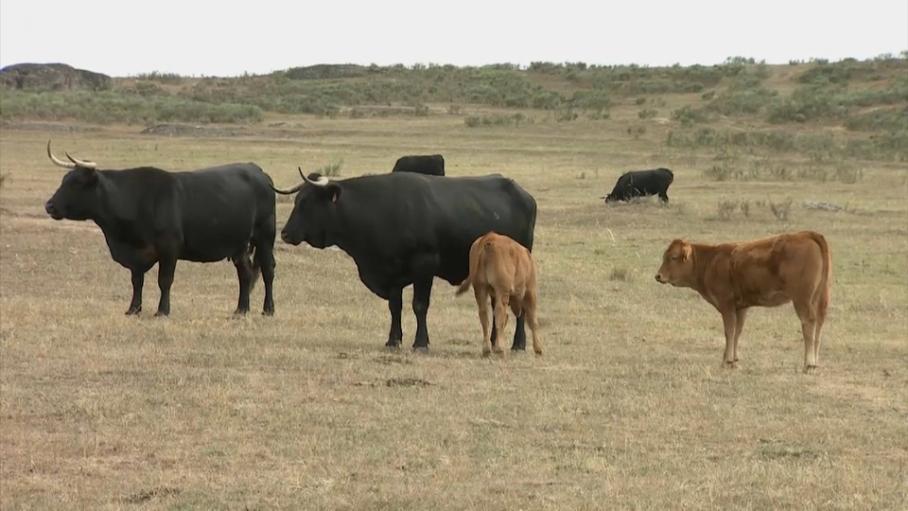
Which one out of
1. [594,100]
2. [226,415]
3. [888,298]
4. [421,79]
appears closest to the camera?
[226,415]

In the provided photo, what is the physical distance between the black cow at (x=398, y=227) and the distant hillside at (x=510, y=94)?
112 ft

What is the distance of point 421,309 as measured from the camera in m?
12.3

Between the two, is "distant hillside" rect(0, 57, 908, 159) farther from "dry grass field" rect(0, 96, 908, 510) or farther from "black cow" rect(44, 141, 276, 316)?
"black cow" rect(44, 141, 276, 316)

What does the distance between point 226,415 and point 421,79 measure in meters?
80.5

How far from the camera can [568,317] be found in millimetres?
15125

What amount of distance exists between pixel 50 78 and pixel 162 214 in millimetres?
71721

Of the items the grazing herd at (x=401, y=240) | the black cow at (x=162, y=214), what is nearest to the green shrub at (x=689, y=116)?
the black cow at (x=162, y=214)

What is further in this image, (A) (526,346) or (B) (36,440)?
(A) (526,346)

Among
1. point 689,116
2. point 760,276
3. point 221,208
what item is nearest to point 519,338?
point 760,276

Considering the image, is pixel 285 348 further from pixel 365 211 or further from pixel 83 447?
pixel 83 447

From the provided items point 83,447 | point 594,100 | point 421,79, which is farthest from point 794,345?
point 421,79

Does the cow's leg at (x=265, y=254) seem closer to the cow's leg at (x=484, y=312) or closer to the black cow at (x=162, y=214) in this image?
the black cow at (x=162, y=214)

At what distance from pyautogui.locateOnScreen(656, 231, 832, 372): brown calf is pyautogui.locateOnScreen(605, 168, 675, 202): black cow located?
16854 mm

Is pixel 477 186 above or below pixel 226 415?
above
